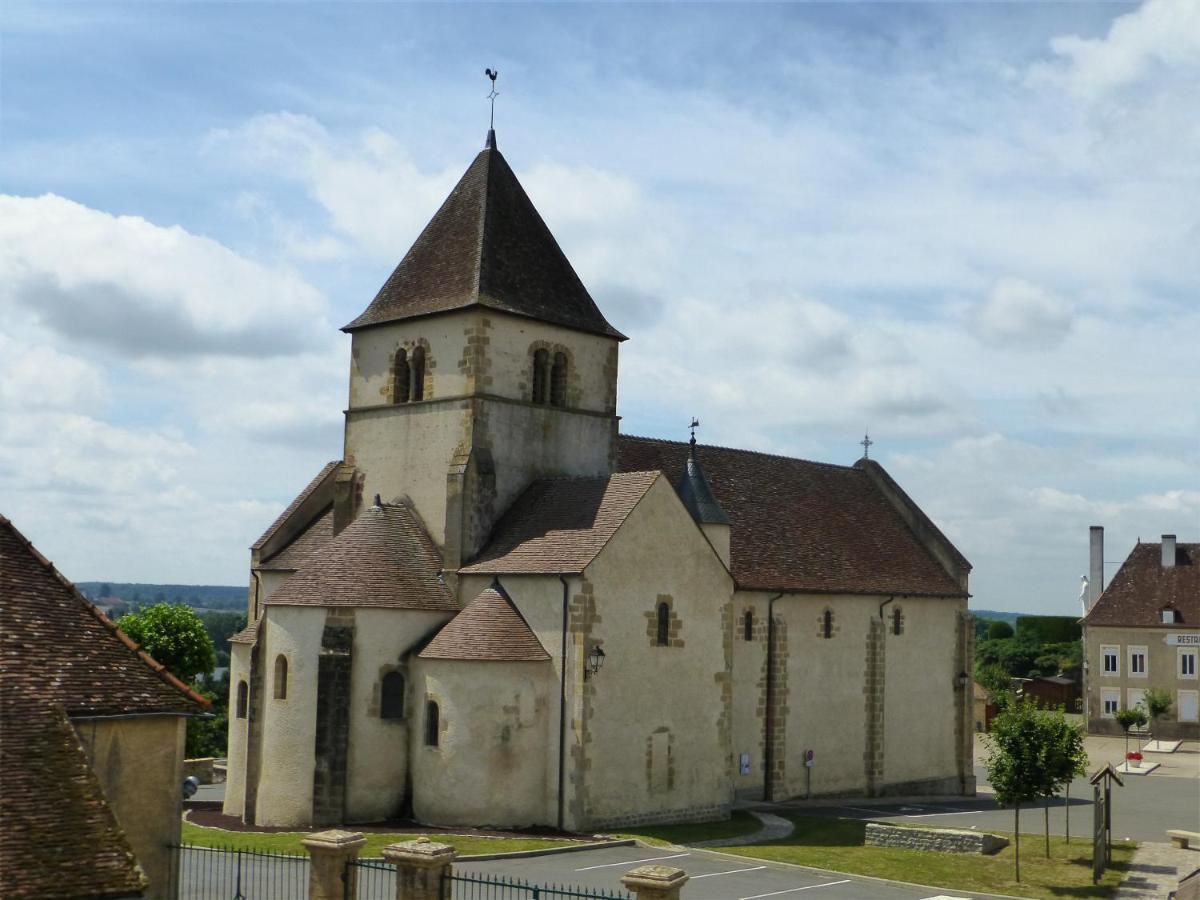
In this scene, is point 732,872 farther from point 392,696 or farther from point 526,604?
point 392,696

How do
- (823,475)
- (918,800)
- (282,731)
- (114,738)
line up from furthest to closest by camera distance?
(823,475)
(918,800)
(282,731)
(114,738)

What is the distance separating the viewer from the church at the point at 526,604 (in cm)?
Result: 3056

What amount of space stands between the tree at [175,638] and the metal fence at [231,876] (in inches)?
923

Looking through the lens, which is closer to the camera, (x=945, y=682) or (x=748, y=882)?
(x=748, y=882)

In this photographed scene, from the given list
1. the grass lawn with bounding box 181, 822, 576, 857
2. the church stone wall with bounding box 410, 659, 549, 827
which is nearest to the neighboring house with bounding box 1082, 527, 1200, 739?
the church stone wall with bounding box 410, 659, 549, 827

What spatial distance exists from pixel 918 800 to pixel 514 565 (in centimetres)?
1876

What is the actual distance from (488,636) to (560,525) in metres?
3.66

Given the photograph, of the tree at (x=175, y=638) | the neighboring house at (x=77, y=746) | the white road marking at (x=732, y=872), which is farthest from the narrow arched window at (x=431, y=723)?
the tree at (x=175, y=638)

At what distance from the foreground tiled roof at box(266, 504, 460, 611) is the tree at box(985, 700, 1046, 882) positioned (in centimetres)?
1340

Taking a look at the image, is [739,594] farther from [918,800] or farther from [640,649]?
[918,800]

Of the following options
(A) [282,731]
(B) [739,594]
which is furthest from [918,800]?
(A) [282,731]

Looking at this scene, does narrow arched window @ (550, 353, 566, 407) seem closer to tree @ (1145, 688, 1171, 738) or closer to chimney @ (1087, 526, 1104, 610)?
tree @ (1145, 688, 1171, 738)

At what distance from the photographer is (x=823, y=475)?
152 ft

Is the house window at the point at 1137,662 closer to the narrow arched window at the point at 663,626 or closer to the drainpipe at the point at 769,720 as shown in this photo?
the drainpipe at the point at 769,720
